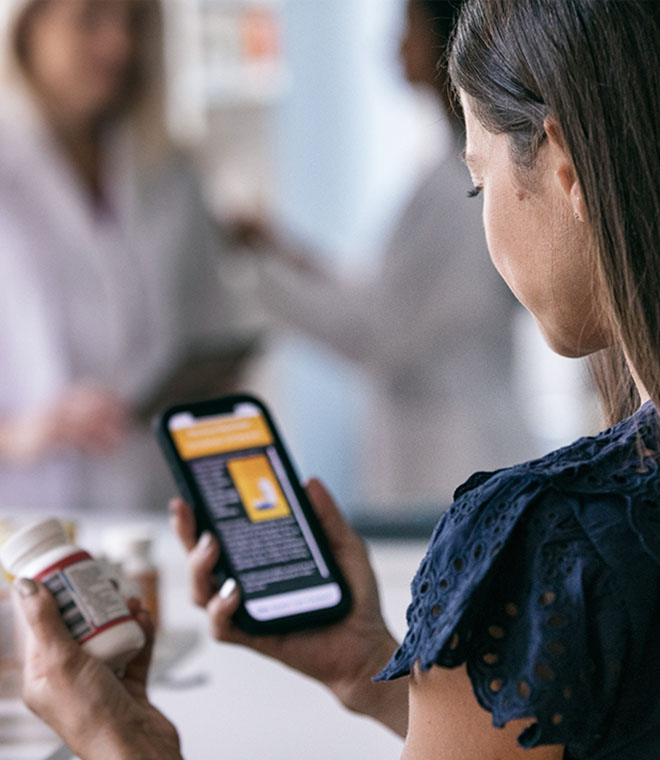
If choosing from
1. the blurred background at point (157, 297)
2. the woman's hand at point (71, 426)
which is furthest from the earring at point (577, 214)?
the woman's hand at point (71, 426)

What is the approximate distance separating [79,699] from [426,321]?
1.46 m

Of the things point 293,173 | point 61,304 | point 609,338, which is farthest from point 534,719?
point 293,173

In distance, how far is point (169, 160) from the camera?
1.98 m

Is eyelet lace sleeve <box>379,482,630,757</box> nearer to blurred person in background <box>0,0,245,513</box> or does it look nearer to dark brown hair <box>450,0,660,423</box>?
dark brown hair <box>450,0,660,423</box>

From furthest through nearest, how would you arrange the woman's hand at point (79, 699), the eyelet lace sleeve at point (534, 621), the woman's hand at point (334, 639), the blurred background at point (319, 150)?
the blurred background at point (319, 150)
the woman's hand at point (334, 639)
the woman's hand at point (79, 699)
the eyelet lace sleeve at point (534, 621)

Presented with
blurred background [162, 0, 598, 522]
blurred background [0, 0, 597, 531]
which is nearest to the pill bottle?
blurred background [0, 0, 597, 531]

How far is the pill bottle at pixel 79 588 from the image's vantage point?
0.73 m

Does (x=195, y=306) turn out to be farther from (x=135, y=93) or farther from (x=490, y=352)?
(x=490, y=352)

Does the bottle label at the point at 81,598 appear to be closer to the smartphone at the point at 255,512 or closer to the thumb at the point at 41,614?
the thumb at the point at 41,614

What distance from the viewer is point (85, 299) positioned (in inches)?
73.5

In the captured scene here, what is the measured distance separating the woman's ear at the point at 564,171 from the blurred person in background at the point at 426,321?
141 centimetres

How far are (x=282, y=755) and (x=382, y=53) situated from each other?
2.52m

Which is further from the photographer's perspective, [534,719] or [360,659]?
[360,659]

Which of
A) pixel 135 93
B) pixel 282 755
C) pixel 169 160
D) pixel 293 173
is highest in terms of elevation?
pixel 135 93
